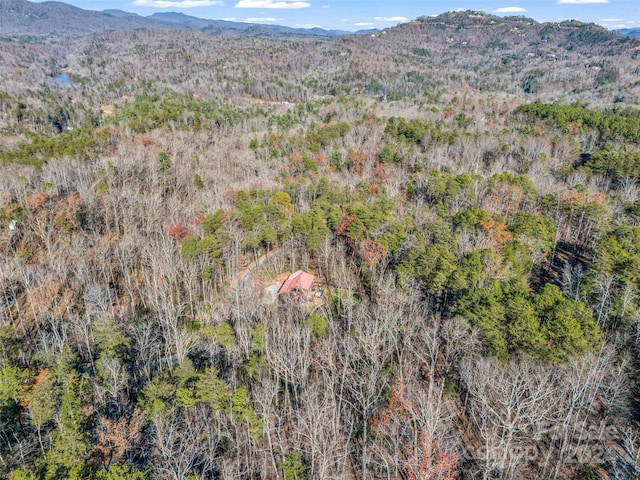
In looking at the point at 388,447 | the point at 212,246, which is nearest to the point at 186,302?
the point at 212,246

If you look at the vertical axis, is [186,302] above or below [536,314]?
below

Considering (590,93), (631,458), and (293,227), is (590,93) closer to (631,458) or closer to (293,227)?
(293,227)

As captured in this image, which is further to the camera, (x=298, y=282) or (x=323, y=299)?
(x=298, y=282)

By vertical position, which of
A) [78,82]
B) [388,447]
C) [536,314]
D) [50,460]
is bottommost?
Answer: [388,447]

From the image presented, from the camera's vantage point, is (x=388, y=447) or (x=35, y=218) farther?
(x=35, y=218)

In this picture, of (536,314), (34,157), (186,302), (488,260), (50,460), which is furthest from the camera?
(34,157)
